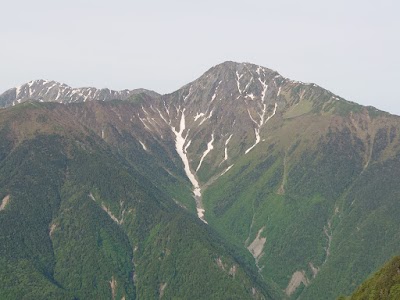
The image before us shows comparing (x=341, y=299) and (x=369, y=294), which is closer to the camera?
(x=369, y=294)

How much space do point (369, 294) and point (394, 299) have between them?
1654 cm

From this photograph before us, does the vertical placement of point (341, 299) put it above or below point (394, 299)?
below

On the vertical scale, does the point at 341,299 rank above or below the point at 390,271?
below

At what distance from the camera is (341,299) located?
629ft

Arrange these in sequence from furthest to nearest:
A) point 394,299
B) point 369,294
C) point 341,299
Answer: point 341,299 → point 369,294 → point 394,299

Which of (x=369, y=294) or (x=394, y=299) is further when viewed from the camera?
(x=369, y=294)

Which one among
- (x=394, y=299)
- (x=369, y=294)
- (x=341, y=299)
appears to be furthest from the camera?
(x=341, y=299)

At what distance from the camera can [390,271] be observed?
176 m

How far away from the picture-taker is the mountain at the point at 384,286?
6485 inches

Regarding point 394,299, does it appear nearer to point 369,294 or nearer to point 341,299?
point 369,294

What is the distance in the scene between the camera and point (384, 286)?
170750 mm

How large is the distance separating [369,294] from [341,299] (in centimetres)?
1817

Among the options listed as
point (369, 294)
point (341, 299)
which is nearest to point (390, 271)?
point (369, 294)

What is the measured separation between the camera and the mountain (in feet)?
540
